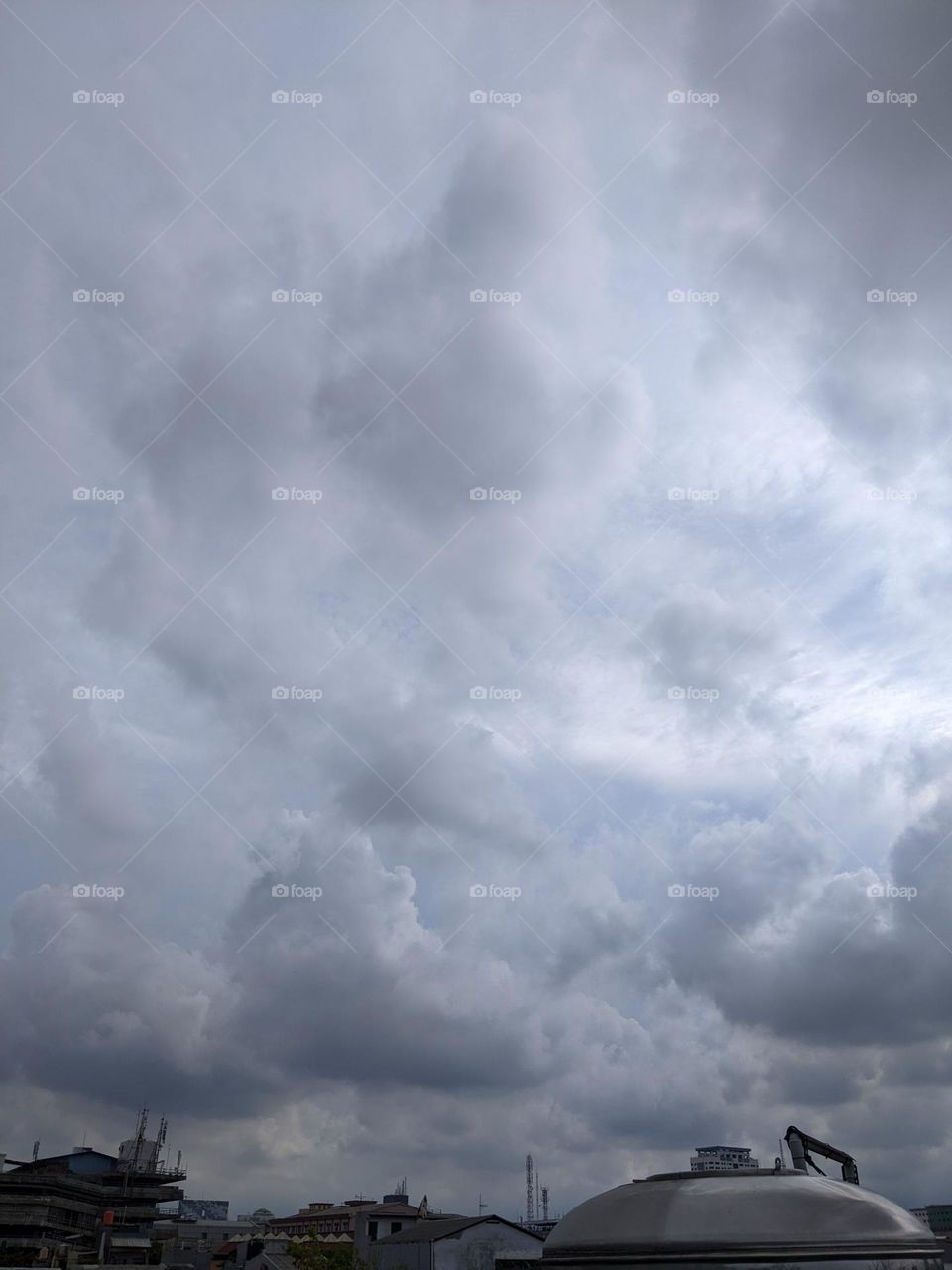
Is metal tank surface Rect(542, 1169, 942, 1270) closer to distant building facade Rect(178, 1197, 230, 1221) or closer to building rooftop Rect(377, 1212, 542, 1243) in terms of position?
building rooftop Rect(377, 1212, 542, 1243)

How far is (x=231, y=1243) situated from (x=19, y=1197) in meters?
20.7

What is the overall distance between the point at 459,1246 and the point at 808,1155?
44552 millimetres

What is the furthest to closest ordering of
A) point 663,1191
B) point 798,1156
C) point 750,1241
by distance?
point 798,1156, point 663,1191, point 750,1241

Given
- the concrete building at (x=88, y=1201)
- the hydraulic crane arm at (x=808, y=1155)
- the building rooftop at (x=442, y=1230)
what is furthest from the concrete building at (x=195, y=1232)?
the hydraulic crane arm at (x=808, y=1155)

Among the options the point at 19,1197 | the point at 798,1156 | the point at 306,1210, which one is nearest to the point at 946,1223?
the point at 306,1210

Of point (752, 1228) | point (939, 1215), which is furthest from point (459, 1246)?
point (939, 1215)

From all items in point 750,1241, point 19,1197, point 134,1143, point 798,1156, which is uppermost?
point 134,1143

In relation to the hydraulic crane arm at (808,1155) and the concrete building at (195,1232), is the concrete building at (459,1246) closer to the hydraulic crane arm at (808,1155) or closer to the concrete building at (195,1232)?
the hydraulic crane arm at (808,1155)

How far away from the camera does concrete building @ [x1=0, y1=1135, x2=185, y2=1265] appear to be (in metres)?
92.4

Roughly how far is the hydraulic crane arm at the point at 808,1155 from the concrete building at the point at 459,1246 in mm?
40374

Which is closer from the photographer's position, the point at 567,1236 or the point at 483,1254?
the point at 567,1236

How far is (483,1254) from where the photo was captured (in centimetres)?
6562

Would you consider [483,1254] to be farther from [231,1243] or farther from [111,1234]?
[111,1234]

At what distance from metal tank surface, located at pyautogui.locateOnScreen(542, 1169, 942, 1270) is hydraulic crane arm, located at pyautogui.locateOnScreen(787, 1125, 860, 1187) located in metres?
7.62
